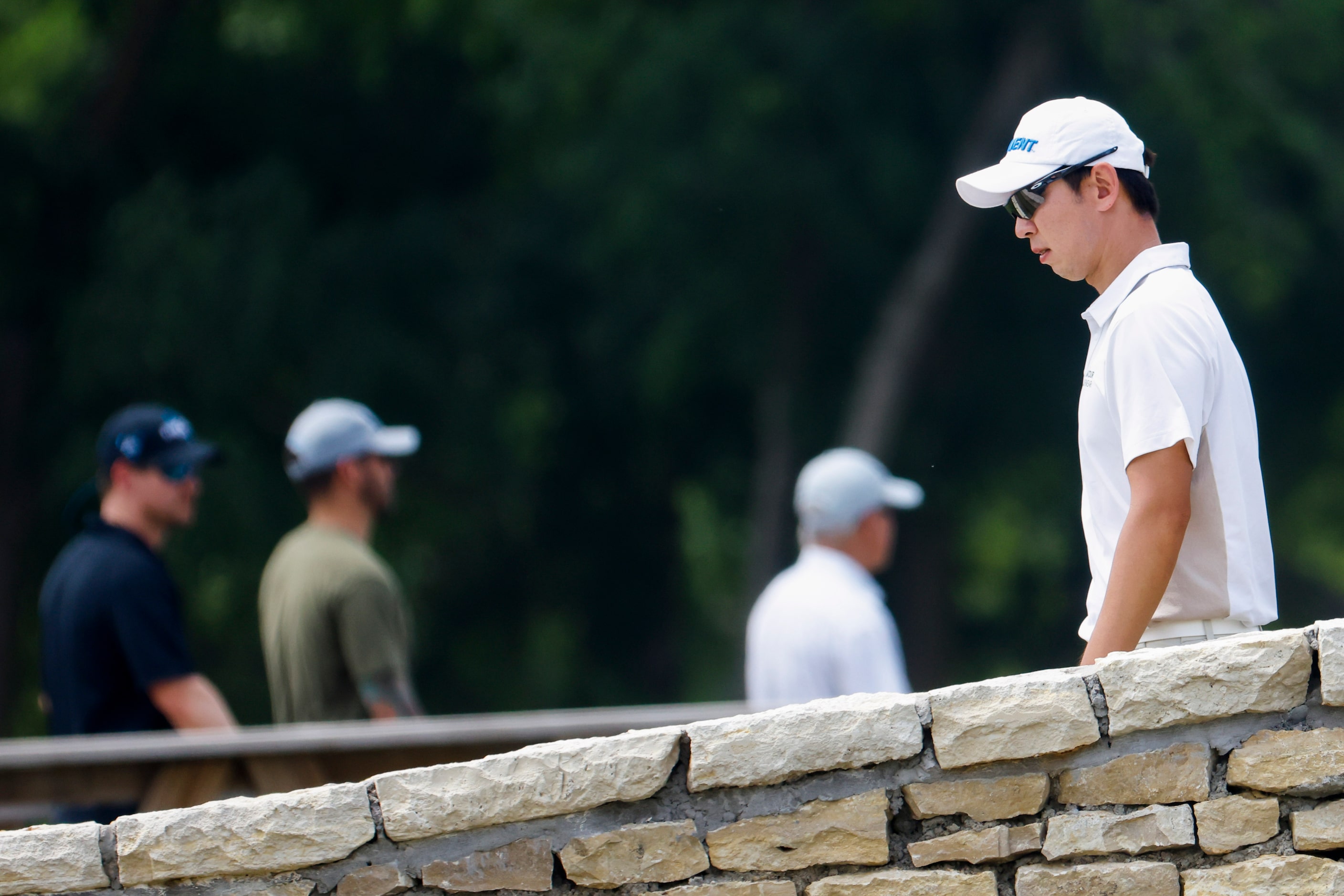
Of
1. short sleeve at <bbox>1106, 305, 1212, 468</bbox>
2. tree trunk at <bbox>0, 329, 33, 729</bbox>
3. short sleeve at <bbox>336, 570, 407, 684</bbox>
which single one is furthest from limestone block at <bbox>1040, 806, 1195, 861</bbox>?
tree trunk at <bbox>0, 329, 33, 729</bbox>

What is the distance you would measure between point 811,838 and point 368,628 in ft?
7.06

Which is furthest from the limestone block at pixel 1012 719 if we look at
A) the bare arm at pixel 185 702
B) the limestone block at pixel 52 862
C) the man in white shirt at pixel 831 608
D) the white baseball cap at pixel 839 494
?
the bare arm at pixel 185 702

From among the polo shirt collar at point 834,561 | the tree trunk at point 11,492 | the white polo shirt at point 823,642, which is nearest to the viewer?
the white polo shirt at point 823,642

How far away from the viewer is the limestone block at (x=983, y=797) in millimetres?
2535

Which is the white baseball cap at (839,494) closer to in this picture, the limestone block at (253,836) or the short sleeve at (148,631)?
the short sleeve at (148,631)

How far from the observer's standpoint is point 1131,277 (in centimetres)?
258

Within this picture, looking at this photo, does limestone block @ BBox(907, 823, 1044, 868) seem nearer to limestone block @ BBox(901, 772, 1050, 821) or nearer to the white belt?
limestone block @ BBox(901, 772, 1050, 821)

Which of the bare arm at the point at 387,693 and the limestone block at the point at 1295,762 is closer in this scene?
the limestone block at the point at 1295,762

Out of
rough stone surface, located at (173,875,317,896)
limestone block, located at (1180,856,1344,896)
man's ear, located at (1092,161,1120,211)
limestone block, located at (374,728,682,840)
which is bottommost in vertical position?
limestone block, located at (1180,856,1344,896)

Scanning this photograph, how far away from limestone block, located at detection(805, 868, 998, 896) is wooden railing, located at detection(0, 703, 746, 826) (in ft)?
5.63

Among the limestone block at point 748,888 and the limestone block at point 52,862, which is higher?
the limestone block at point 52,862

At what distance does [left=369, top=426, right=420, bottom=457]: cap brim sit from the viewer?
16.3 feet

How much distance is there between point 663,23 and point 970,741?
44.7 feet

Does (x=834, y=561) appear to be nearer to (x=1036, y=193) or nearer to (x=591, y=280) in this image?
(x=1036, y=193)
